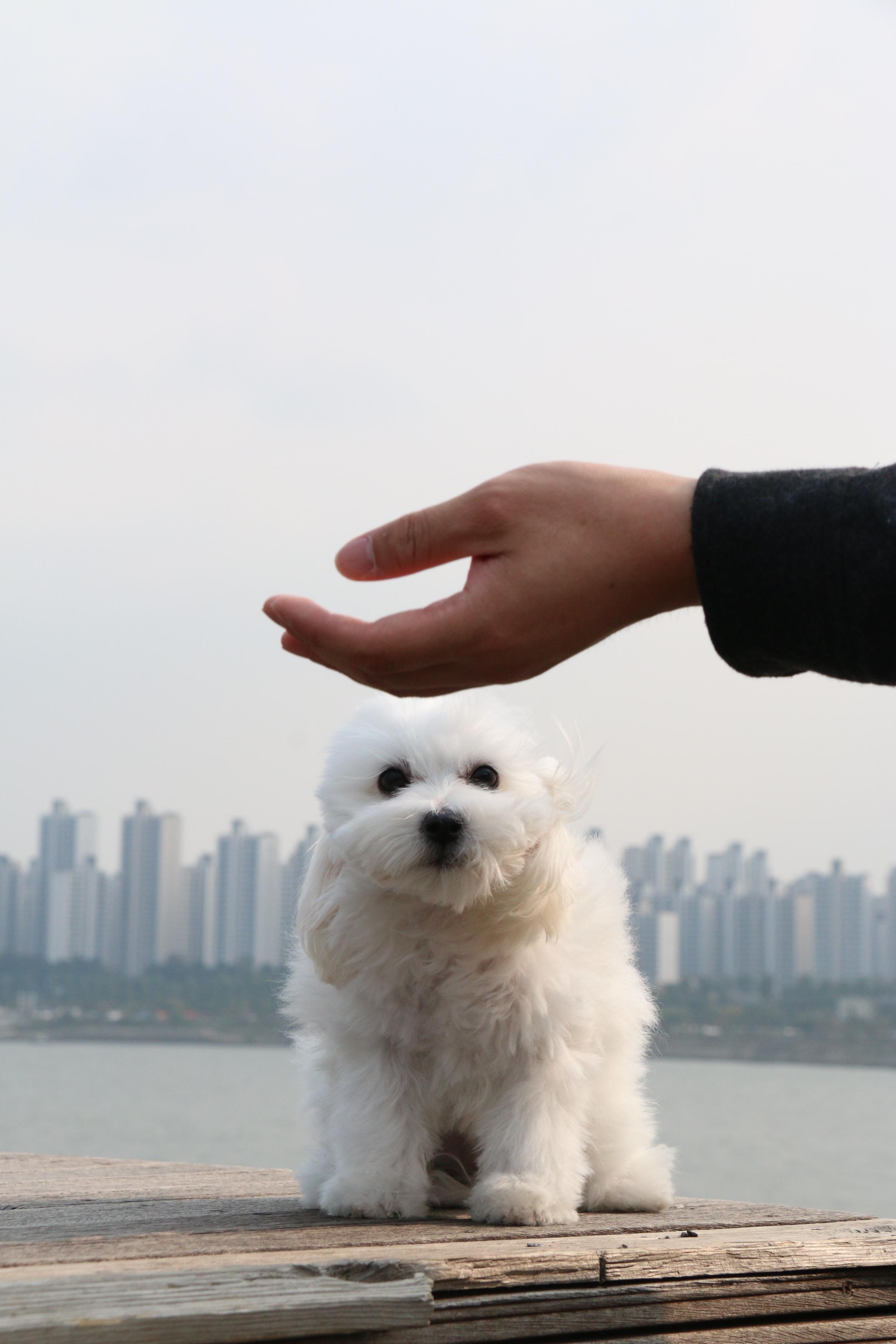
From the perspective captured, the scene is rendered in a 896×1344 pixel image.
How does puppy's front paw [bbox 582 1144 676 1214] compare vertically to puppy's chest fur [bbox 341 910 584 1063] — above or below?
below

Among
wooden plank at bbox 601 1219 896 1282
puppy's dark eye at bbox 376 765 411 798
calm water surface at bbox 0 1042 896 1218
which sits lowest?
calm water surface at bbox 0 1042 896 1218

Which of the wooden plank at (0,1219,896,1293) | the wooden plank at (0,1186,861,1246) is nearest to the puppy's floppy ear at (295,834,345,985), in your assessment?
the wooden plank at (0,1186,861,1246)

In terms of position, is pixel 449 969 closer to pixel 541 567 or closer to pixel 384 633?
pixel 384 633

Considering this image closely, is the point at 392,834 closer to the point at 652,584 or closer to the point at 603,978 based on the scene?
the point at 603,978

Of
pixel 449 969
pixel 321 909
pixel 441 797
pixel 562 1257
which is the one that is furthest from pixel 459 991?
pixel 562 1257

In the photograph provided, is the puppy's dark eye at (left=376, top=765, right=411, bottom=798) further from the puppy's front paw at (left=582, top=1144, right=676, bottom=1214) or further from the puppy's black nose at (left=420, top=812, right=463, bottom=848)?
the puppy's front paw at (left=582, top=1144, right=676, bottom=1214)

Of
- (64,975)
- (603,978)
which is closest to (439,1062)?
(603,978)

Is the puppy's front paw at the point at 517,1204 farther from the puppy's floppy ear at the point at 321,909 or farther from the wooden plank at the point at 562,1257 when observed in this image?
the puppy's floppy ear at the point at 321,909
